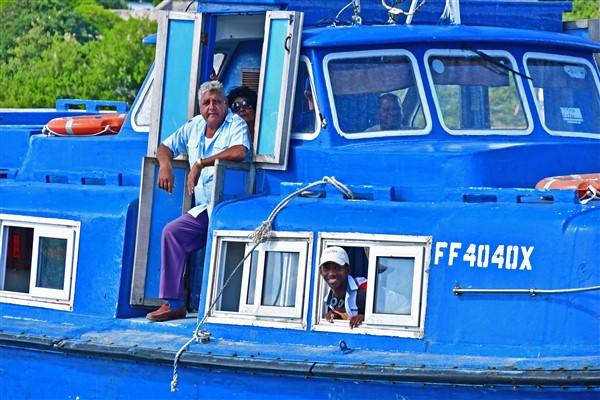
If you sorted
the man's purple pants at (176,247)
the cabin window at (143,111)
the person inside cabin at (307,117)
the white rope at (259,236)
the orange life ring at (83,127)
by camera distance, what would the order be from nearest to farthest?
the white rope at (259,236)
the man's purple pants at (176,247)
the person inside cabin at (307,117)
the cabin window at (143,111)
the orange life ring at (83,127)

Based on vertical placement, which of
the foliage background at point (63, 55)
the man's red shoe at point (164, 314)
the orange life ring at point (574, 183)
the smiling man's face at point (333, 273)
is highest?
the foliage background at point (63, 55)

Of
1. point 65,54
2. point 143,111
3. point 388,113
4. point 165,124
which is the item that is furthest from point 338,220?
point 65,54

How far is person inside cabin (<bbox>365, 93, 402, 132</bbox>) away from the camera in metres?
8.95

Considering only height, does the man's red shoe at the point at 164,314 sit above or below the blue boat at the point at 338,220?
below

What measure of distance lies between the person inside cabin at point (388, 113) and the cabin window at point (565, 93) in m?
0.96

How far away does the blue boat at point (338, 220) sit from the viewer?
7.64m

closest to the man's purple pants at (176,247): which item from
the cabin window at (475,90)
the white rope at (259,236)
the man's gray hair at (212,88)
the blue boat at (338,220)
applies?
the blue boat at (338,220)

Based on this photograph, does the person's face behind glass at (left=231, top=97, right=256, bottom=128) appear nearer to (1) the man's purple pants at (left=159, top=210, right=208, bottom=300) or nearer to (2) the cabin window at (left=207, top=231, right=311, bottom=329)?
(1) the man's purple pants at (left=159, top=210, right=208, bottom=300)

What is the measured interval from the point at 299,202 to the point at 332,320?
0.80 metres

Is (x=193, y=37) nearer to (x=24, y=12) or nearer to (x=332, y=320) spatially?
(x=332, y=320)

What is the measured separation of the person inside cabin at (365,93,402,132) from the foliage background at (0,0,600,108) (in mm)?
17860

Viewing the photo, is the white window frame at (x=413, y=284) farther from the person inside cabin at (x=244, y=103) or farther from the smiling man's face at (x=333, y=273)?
the person inside cabin at (x=244, y=103)

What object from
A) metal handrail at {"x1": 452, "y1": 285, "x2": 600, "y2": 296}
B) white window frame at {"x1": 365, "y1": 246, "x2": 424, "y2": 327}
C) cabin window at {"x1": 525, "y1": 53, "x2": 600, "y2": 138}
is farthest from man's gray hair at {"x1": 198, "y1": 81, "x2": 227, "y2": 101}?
metal handrail at {"x1": 452, "y1": 285, "x2": 600, "y2": 296}

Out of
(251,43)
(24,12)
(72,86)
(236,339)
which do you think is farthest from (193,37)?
(24,12)
